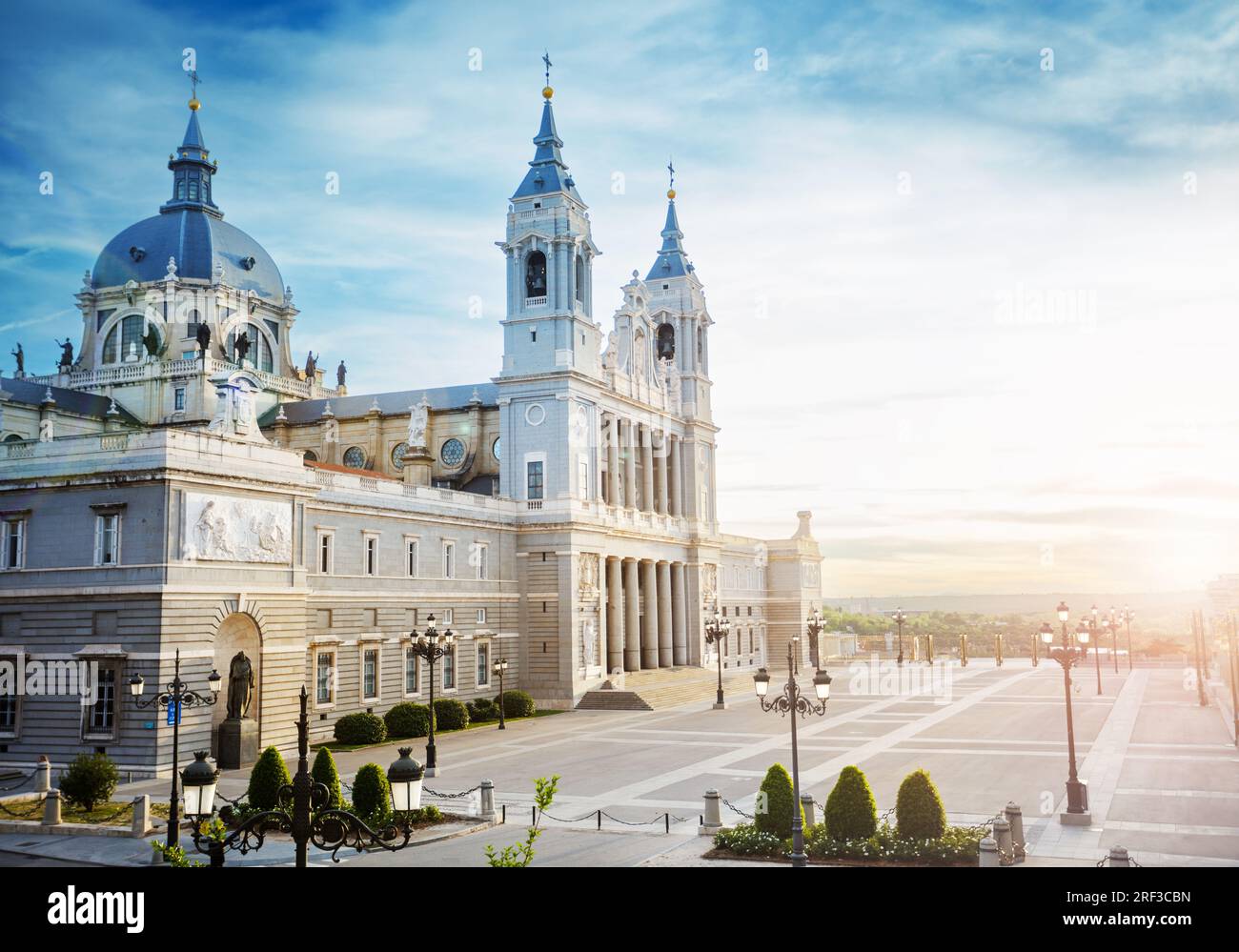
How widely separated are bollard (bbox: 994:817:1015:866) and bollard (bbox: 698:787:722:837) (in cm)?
653

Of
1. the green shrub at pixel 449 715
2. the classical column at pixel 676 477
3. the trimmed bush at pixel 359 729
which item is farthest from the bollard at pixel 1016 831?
the classical column at pixel 676 477

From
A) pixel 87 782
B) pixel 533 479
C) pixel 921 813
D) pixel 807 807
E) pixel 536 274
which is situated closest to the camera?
pixel 921 813

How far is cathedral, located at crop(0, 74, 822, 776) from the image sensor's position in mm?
37938

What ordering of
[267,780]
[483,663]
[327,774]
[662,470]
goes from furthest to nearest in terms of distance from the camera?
[662,470]
[483,663]
[267,780]
[327,774]

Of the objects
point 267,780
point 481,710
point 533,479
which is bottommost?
point 481,710

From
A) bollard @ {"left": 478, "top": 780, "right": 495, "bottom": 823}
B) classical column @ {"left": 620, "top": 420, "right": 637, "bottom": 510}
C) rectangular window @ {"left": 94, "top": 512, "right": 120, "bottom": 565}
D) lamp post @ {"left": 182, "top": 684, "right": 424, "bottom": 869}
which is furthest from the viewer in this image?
classical column @ {"left": 620, "top": 420, "right": 637, "bottom": 510}

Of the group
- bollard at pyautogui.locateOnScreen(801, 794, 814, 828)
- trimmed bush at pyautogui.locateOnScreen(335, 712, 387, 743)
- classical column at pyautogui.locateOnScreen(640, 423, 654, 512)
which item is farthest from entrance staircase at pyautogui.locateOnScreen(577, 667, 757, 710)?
bollard at pyautogui.locateOnScreen(801, 794, 814, 828)

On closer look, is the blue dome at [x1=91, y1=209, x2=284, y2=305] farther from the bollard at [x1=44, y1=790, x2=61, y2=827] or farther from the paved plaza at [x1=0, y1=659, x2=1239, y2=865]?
the bollard at [x1=44, y1=790, x2=61, y2=827]

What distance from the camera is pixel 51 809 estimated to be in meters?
28.0

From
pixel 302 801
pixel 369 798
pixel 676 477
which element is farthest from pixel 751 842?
pixel 676 477

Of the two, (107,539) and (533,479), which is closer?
(107,539)

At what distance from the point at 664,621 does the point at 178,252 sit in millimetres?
41709

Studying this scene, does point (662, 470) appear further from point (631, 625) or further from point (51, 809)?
point (51, 809)
